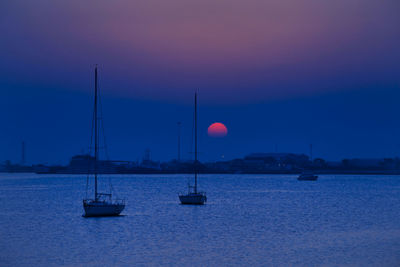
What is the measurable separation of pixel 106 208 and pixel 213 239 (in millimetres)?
13011

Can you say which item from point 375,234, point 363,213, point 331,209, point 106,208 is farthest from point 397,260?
point 331,209

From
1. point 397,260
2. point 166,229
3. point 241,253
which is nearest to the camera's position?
point 397,260

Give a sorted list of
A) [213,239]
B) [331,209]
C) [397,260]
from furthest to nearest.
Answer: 1. [331,209]
2. [213,239]
3. [397,260]

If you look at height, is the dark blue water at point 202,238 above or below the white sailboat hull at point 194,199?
below

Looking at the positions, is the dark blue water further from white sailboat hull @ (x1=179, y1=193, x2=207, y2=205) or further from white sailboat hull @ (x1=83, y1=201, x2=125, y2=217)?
white sailboat hull @ (x1=179, y1=193, x2=207, y2=205)

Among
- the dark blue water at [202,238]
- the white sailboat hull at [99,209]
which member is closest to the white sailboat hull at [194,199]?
the dark blue water at [202,238]

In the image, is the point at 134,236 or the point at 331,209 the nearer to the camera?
the point at 134,236

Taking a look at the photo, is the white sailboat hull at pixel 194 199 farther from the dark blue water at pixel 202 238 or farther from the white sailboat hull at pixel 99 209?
the white sailboat hull at pixel 99 209

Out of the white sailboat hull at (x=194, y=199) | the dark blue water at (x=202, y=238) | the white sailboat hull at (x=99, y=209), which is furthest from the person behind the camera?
the white sailboat hull at (x=194, y=199)

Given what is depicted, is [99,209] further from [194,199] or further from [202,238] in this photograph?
[194,199]

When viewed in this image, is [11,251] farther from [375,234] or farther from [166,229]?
[375,234]

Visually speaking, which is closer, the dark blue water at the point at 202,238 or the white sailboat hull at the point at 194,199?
the dark blue water at the point at 202,238

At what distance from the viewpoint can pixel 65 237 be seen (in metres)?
38.0

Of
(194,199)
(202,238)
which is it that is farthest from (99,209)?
(194,199)
